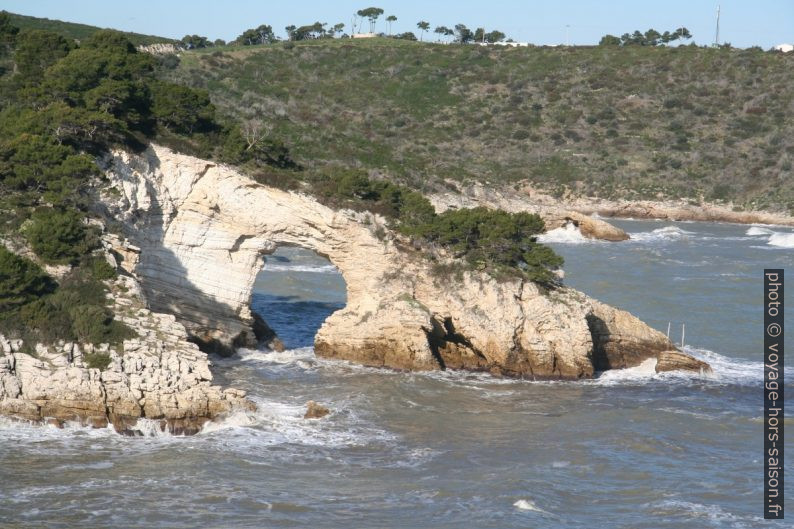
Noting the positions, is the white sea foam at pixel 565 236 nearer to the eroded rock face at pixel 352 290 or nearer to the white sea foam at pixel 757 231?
the white sea foam at pixel 757 231

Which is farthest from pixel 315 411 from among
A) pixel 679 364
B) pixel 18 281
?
pixel 679 364

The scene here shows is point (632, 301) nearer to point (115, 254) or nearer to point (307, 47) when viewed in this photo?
point (115, 254)

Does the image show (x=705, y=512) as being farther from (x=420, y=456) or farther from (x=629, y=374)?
(x=629, y=374)

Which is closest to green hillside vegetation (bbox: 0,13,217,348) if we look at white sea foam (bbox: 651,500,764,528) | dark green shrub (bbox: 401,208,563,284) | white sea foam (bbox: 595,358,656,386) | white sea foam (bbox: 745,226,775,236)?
dark green shrub (bbox: 401,208,563,284)

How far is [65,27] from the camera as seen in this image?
99688 mm

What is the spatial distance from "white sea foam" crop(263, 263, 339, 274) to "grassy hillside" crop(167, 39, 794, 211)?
2201 cm

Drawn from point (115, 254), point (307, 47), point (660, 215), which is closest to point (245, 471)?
point (115, 254)

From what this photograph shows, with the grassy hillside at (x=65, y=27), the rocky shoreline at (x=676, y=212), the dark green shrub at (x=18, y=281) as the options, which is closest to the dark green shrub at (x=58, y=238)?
the dark green shrub at (x=18, y=281)

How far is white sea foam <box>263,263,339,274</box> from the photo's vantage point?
44750mm

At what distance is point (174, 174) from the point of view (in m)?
28.1

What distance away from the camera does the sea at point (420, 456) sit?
1761 centimetres

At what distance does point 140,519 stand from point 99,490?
4.49 ft

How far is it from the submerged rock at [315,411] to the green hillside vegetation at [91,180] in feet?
13.0

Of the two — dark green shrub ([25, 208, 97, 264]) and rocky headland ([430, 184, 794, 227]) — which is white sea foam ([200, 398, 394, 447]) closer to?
dark green shrub ([25, 208, 97, 264])
